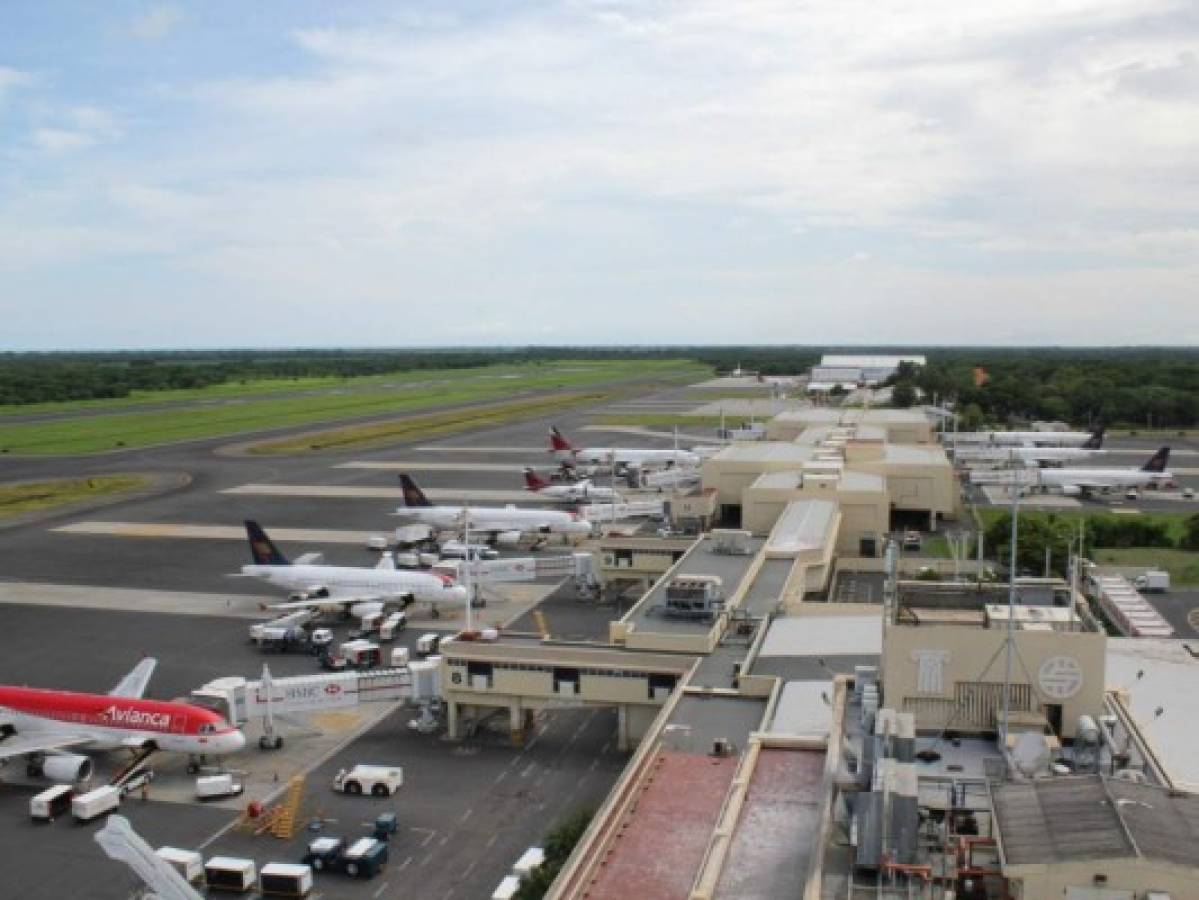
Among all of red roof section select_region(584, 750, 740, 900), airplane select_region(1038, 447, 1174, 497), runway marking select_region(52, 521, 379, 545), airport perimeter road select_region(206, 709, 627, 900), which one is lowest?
airport perimeter road select_region(206, 709, 627, 900)

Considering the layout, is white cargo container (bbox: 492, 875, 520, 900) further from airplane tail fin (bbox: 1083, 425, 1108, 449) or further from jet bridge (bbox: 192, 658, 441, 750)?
airplane tail fin (bbox: 1083, 425, 1108, 449)

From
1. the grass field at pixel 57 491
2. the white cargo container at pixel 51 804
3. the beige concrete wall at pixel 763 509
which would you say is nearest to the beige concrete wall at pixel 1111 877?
the white cargo container at pixel 51 804

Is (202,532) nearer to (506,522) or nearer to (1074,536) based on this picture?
(506,522)

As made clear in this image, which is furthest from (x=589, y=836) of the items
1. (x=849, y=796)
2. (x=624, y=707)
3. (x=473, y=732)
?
(x=473, y=732)

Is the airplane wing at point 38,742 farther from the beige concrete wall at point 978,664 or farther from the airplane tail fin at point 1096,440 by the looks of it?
the airplane tail fin at point 1096,440

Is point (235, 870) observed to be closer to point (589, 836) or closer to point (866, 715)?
point (589, 836)

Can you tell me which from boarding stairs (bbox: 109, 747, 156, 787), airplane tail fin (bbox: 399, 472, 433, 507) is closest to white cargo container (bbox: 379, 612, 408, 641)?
boarding stairs (bbox: 109, 747, 156, 787)
